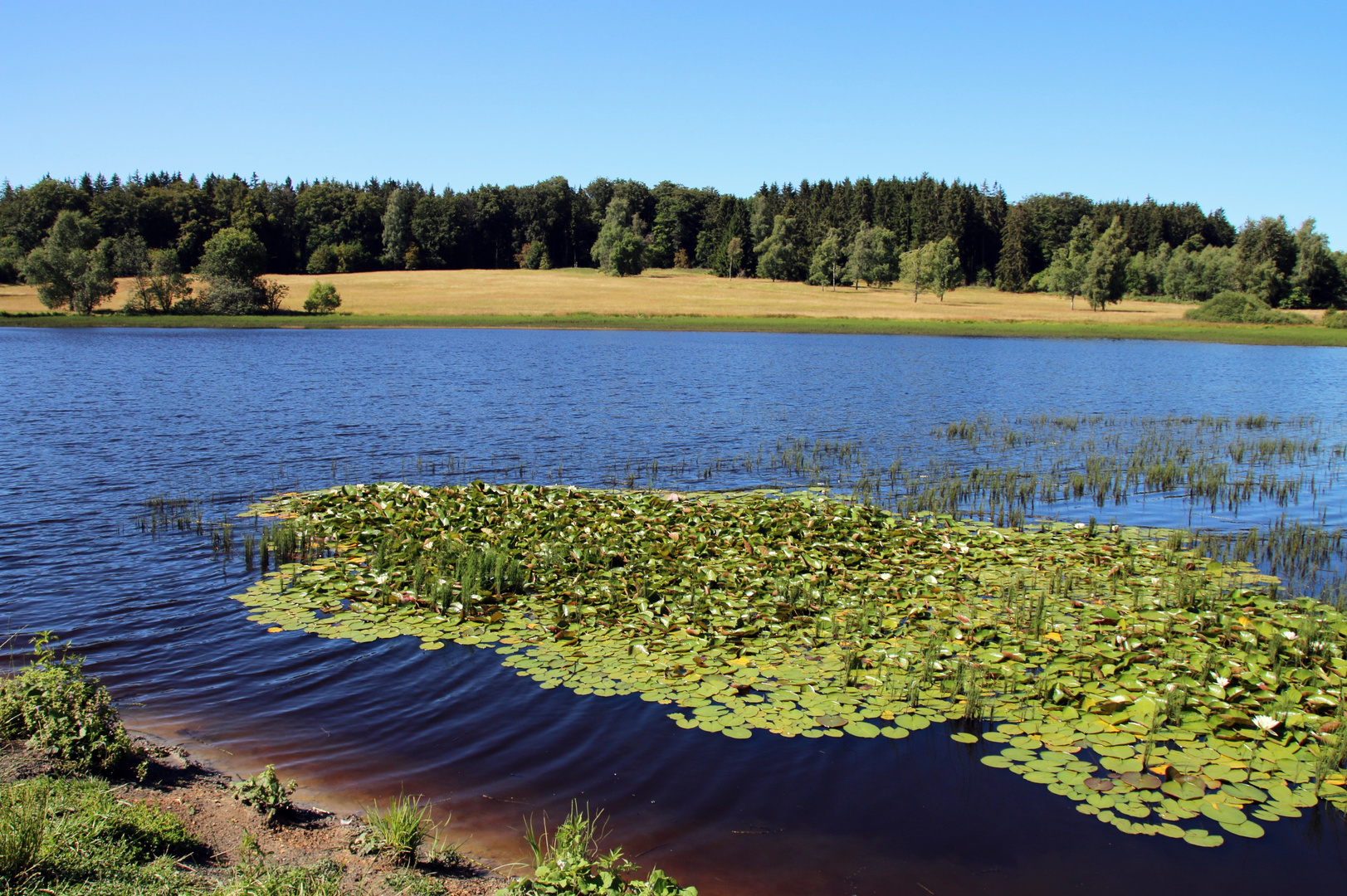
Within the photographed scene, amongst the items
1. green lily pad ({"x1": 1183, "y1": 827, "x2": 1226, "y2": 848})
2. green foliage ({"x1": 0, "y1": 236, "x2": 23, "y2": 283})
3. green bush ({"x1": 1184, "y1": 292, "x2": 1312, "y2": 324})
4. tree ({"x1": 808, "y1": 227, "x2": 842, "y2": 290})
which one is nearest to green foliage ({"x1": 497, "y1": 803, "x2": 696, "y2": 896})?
green lily pad ({"x1": 1183, "y1": 827, "x2": 1226, "y2": 848})

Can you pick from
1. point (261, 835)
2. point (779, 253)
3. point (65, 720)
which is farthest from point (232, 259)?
point (261, 835)

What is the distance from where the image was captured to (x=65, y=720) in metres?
7.29

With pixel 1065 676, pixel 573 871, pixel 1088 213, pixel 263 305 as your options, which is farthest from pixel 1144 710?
pixel 1088 213

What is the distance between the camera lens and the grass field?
289ft

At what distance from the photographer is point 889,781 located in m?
8.12

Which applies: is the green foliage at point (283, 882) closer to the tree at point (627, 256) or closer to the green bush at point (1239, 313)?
the green bush at point (1239, 313)

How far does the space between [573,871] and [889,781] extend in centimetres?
376

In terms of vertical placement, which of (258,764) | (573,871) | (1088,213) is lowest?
(258,764)

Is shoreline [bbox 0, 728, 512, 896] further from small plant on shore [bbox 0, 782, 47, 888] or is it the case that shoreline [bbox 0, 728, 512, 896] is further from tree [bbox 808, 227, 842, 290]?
tree [bbox 808, 227, 842, 290]

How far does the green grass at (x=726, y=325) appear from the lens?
8569 cm

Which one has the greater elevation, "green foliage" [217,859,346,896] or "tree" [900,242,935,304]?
"tree" [900,242,935,304]

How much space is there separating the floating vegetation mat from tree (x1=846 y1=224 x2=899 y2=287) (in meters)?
126

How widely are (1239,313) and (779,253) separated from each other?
217 ft

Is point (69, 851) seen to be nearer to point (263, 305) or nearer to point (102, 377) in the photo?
point (102, 377)
